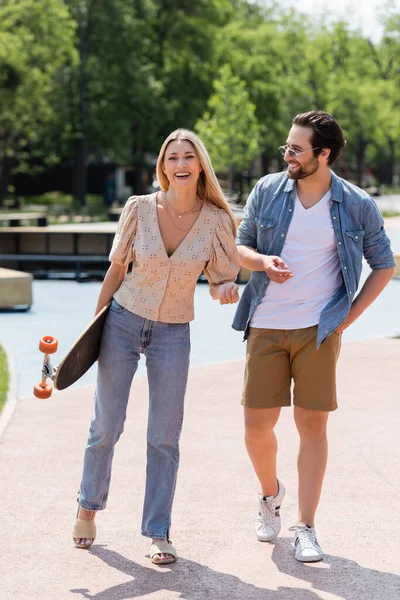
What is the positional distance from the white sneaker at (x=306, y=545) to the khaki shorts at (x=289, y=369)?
54cm

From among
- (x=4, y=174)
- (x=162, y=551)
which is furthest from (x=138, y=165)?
(x=162, y=551)

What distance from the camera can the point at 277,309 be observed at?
443cm

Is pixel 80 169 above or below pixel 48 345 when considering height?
below

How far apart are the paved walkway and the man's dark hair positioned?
5.70 feet

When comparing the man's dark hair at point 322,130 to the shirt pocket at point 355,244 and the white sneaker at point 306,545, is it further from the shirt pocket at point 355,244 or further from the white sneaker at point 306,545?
the white sneaker at point 306,545

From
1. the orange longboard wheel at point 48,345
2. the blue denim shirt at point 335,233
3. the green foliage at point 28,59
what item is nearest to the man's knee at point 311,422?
the blue denim shirt at point 335,233

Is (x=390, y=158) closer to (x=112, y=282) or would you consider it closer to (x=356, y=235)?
(x=356, y=235)

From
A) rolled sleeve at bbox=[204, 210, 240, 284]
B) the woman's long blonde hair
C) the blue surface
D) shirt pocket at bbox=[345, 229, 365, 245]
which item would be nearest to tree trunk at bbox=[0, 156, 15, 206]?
the blue surface

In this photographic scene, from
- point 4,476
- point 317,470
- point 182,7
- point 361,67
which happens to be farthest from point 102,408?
point 361,67

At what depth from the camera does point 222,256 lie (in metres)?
4.41

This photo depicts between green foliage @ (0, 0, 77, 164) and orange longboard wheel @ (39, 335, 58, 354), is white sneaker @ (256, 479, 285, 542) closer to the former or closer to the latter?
orange longboard wheel @ (39, 335, 58, 354)

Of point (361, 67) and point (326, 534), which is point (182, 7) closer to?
point (361, 67)

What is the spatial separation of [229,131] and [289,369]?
40.3 metres

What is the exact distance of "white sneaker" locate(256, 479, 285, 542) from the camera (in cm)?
468
